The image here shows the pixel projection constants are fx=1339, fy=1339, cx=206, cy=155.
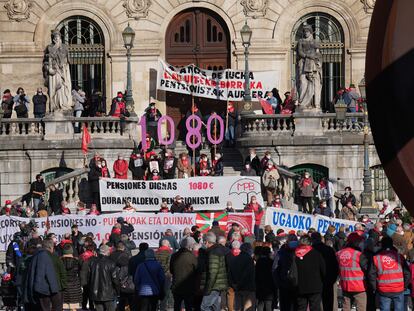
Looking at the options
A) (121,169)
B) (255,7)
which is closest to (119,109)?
(121,169)

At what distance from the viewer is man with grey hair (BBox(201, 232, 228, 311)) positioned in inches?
723

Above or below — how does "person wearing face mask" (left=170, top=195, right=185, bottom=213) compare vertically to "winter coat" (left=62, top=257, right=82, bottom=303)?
above

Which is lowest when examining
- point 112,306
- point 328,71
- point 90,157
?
point 112,306

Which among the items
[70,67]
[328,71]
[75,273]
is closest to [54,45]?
[70,67]

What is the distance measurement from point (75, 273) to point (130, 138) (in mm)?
18164

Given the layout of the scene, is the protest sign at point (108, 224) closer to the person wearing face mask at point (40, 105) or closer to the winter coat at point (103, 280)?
the winter coat at point (103, 280)

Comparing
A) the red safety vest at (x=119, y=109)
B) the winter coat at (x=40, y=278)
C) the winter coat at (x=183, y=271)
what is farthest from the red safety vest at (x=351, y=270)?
the red safety vest at (x=119, y=109)

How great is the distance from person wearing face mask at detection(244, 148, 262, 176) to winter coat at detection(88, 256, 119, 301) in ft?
53.4

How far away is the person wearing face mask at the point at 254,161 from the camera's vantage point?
115 ft

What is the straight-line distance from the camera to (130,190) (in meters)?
32.6

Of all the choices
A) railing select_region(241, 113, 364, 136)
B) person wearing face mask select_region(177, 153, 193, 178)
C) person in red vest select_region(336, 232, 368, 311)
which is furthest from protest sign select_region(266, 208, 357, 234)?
person in red vest select_region(336, 232, 368, 311)

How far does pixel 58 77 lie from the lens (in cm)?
3788

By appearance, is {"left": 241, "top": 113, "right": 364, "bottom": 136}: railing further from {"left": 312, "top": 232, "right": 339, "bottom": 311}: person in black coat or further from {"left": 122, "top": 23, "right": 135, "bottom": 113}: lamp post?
{"left": 312, "top": 232, "right": 339, "bottom": 311}: person in black coat

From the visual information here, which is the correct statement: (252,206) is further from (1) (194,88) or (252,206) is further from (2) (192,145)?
(1) (194,88)
